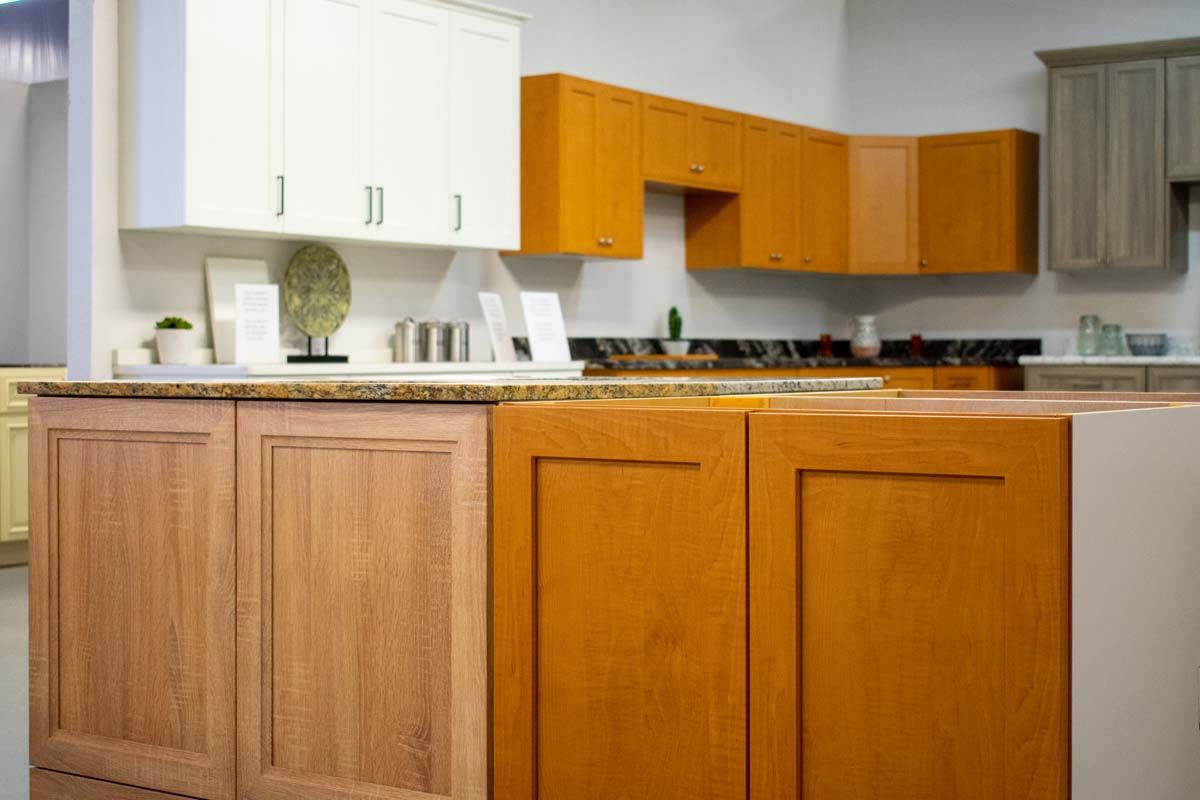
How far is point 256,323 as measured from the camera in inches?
209

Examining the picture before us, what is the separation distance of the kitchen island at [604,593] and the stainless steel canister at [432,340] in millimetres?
3123

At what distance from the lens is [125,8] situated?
5.14 m

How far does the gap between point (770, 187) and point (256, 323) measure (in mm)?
3563

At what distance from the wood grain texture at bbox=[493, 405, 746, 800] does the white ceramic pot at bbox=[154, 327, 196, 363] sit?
3.15 m

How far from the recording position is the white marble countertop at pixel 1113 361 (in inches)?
289

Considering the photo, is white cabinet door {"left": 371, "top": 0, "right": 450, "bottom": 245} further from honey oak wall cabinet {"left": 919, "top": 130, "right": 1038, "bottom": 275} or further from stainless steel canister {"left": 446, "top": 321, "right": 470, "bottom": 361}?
honey oak wall cabinet {"left": 919, "top": 130, "right": 1038, "bottom": 275}

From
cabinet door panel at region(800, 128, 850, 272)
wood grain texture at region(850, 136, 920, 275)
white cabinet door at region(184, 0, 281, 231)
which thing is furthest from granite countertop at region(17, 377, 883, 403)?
wood grain texture at region(850, 136, 920, 275)

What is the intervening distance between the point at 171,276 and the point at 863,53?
5.45 metres

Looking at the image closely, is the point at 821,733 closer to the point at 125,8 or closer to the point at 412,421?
the point at 412,421

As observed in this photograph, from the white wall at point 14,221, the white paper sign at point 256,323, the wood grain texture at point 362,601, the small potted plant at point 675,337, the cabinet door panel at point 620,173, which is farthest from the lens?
the white wall at point 14,221

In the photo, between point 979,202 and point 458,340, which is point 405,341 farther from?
point 979,202

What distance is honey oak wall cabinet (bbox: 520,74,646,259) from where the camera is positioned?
254 inches

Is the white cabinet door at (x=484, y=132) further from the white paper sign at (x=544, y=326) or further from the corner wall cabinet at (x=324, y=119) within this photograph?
the white paper sign at (x=544, y=326)

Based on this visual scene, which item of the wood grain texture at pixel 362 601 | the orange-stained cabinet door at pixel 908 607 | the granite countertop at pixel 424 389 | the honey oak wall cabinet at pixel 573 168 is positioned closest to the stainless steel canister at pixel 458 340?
the honey oak wall cabinet at pixel 573 168
